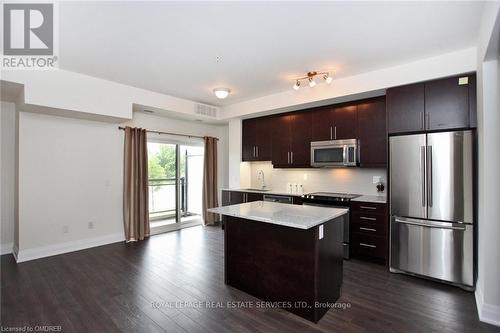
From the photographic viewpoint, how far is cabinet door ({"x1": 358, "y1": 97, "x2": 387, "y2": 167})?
12.5 ft

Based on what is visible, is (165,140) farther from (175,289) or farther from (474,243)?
(474,243)

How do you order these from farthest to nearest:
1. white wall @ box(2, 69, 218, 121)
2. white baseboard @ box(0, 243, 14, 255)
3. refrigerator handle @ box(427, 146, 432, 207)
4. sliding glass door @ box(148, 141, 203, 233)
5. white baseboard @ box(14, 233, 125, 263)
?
sliding glass door @ box(148, 141, 203, 233) → white baseboard @ box(0, 243, 14, 255) → white baseboard @ box(14, 233, 125, 263) → white wall @ box(2, 69, 218, 121) → refrigerator handle @ box(427, 146, 432, 207)

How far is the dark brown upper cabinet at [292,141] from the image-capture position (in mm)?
4688

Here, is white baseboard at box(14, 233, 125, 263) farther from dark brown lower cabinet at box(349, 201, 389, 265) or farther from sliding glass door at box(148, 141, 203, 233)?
dark brown lower cabinet at box(349, 201, 389, 265)

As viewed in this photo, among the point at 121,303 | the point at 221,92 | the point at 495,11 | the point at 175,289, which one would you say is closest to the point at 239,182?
the point at 221,92

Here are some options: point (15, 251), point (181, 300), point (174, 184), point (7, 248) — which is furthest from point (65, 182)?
point (181, 300)

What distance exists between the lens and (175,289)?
2.85 m

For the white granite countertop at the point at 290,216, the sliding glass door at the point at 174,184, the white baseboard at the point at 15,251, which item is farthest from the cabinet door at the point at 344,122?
the white baseboard at the point at 15,251

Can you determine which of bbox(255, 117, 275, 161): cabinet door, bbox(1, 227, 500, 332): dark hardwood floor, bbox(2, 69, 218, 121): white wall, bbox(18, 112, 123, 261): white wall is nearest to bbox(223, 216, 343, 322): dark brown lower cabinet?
bbox(1, 227, 500, 332): dark hardwood floor

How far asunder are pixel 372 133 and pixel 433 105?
0.91m

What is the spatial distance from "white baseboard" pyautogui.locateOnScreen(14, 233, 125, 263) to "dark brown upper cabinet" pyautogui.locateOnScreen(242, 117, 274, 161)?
10.2 feet

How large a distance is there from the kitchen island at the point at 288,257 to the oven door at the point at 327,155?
5.65ft

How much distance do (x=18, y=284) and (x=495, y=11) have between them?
17.6 feet

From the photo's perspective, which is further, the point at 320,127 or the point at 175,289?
the point at 320,127
